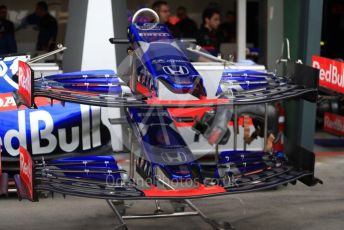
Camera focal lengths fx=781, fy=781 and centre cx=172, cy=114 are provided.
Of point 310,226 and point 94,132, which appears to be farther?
point 94,132

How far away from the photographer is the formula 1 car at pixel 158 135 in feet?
18.2

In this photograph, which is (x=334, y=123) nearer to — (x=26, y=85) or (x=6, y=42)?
(x=26, y=85)

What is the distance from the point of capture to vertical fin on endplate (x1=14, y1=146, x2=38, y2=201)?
216 inches

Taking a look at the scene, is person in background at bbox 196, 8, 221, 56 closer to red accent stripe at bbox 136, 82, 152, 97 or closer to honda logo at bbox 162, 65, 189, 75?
red accent stripe at bbox 136, 82, 152, 97

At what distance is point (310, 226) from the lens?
6777 mm

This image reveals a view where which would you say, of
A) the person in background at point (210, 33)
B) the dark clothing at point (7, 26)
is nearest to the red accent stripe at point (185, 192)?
the person in background at point (210, 33)

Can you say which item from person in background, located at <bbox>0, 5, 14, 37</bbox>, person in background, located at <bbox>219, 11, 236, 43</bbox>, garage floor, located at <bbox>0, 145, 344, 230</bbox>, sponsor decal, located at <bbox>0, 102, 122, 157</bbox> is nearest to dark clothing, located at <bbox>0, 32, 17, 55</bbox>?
person in background, located at <bbox>0, 5, 14, 37</bbox>

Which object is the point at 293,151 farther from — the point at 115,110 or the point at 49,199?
the point at 115,110

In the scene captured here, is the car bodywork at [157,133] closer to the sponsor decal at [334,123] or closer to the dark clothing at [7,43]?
the sponsor decal at [334,123]

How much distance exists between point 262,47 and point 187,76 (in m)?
5.50

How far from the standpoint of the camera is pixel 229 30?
1216 centimetres

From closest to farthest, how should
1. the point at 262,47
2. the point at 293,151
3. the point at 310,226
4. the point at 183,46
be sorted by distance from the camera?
the point at 293,151 < the point at 310,226 < the point at 183,46 < the point at 262,47

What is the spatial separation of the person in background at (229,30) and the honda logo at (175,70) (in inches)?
214

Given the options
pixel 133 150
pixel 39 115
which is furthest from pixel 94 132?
pixel 133 150
